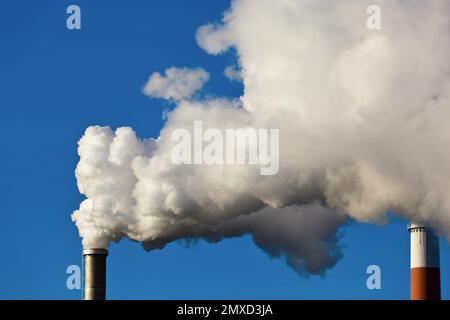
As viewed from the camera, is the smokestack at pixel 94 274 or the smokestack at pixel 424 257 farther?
the smokestack at pixel 424 257

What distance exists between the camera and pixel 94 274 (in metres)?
56.8

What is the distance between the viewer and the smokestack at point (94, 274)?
55.8 metres

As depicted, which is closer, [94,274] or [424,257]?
[94,274]

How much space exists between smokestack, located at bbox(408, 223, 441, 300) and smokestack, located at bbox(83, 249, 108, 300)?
19.0 metres

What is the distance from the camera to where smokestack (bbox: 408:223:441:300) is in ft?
211

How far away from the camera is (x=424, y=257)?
65.1m

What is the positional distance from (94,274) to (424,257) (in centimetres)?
2099

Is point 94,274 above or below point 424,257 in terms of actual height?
below

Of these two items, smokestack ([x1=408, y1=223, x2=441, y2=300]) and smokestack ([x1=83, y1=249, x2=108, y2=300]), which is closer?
smokestack ([x1=83, y1=249, x2=108, y2=300])

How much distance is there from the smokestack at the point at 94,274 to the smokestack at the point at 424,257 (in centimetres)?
1899

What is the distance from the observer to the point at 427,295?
61.5 metres

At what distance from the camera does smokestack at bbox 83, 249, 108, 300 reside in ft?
183
